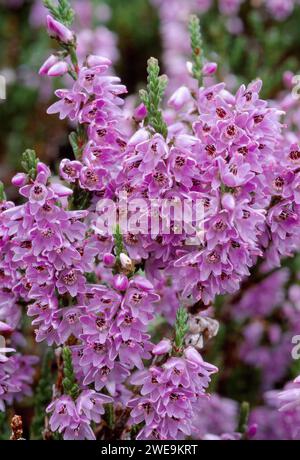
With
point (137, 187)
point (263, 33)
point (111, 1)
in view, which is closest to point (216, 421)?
point (137, 187)

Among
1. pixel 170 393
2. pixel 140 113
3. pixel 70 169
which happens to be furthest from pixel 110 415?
pixel 140 113

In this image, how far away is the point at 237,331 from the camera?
3404 millimetres

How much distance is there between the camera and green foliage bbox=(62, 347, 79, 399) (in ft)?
6.30

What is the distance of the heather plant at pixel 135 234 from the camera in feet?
5.94

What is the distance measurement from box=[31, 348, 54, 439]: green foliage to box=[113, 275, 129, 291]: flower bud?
0.69 m

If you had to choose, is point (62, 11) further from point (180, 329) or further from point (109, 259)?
point (180, 329)

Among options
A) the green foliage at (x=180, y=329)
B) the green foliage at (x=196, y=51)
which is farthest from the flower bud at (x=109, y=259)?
the green foliage at (x=196, y=51)

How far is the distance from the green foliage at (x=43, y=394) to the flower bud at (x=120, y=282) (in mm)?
690

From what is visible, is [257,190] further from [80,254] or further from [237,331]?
[237,331]

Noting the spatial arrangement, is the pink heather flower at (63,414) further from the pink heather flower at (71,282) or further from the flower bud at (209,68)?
the flower bud at (209,68)

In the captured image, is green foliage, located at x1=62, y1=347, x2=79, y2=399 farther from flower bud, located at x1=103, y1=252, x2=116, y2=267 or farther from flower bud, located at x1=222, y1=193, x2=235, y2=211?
flower bud, located at x1=222, y1=193, x2=235, y2=211

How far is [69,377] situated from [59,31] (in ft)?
3.04

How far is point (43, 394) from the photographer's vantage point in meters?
2.45

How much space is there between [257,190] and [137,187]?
1.02 feet
